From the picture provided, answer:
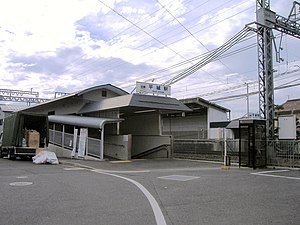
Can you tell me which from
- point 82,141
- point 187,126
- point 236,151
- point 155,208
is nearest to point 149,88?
point 82,141

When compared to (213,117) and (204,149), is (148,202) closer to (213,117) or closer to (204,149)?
(204,149)

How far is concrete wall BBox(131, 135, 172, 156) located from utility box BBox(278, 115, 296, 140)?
32.0ft

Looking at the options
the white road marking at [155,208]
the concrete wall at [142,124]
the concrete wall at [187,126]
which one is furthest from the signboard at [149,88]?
the white road marking at [155,208]

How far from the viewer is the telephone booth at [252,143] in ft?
64.3

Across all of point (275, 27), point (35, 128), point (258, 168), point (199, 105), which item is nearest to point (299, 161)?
point (258, 168)

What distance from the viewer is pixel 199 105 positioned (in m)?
43.3

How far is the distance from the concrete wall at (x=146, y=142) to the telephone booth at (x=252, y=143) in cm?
931

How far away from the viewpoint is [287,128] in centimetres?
2130

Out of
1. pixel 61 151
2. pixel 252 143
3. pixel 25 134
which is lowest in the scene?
pixel 61 151

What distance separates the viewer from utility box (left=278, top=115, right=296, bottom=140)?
21.0 meters

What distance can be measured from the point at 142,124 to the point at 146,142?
177 centimetres

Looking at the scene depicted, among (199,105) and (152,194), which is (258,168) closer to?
(152,194)

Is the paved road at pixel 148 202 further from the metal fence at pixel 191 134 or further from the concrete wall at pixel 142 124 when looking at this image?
the metal fence at pixel 191 134

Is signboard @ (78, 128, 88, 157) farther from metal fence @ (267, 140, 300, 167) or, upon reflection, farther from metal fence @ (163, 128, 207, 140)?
metal fence @ (163, 128, 207, 140)
